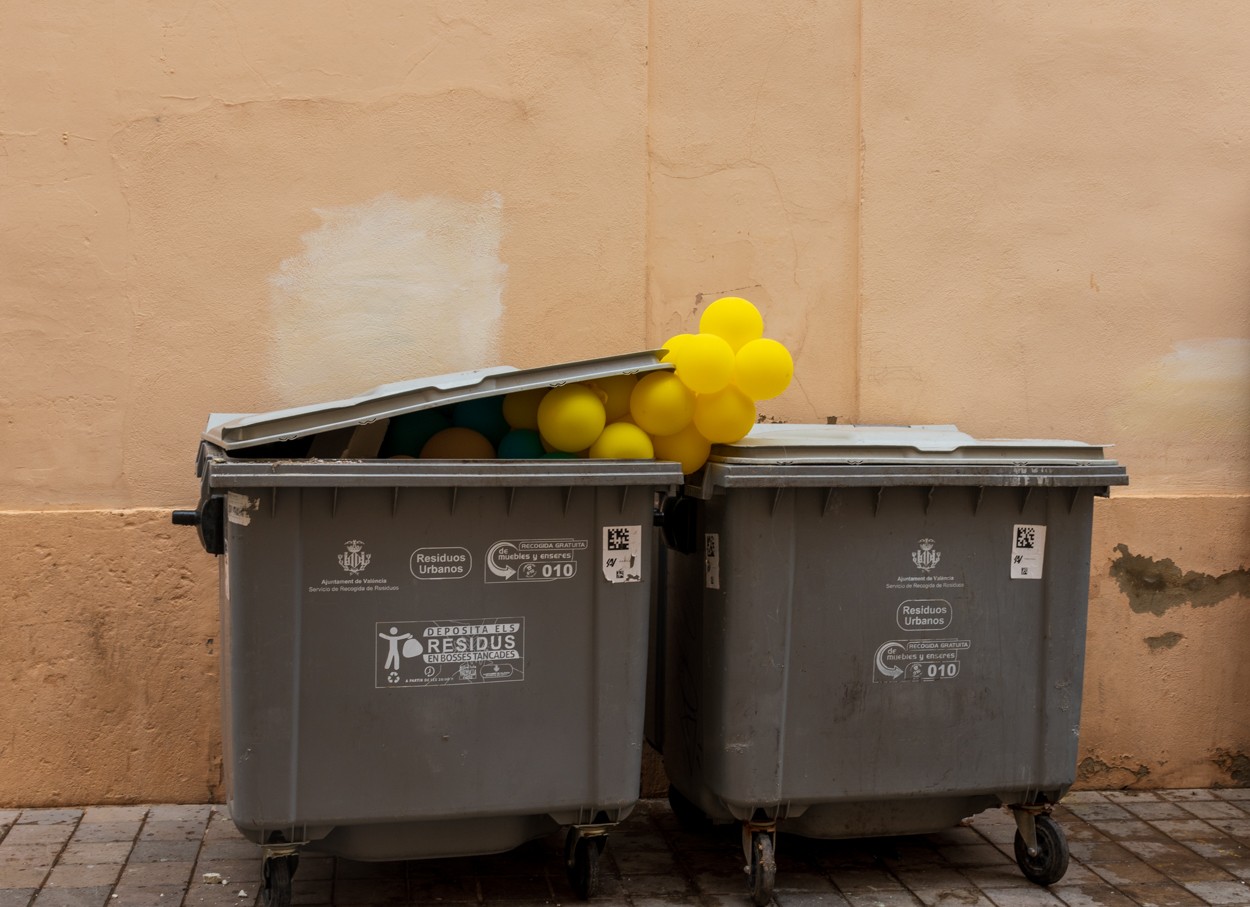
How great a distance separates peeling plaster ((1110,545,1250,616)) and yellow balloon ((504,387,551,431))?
110 inches

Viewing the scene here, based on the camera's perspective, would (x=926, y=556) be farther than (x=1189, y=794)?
No

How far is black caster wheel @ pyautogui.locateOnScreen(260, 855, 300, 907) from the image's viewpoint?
361 centimetres

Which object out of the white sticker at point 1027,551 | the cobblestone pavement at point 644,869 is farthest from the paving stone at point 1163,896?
the white sticker at point 1027,551

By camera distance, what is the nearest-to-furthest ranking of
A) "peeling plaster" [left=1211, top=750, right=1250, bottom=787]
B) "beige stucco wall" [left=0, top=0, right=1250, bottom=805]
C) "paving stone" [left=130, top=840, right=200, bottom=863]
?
1. "paving stone" [left=130, top=840, right=200, bottom=863]
2. "beige stucco wall" [left=0, top=0, right=1250, bottom=805]
3. "peeling plaster" [left=1211, top=750, right=1250, bottom=787]

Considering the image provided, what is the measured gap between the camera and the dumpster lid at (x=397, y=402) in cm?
346

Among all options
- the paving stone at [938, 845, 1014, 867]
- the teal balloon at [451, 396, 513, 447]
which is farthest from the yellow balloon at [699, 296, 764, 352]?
the paving stone at [938, 845, 1014, 867]

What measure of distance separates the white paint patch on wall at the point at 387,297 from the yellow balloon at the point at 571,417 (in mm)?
1313

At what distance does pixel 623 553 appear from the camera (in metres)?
3.71

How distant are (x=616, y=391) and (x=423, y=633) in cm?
92

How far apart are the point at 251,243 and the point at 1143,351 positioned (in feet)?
12.2

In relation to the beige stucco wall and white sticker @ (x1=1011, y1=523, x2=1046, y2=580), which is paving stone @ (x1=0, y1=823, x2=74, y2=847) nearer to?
the beige stucco wall

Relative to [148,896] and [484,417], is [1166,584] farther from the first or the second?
[148,896]

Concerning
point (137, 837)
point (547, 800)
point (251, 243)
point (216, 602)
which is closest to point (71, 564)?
point (216, 602)

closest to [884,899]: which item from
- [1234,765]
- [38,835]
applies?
[1234,765]
